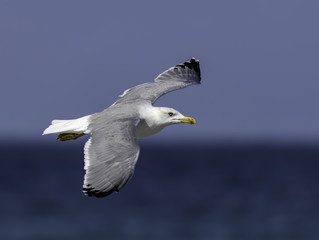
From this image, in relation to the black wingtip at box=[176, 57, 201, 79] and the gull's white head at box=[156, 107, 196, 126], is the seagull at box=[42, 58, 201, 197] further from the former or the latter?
the black wingtip at box=[176, 57, 201, 79]

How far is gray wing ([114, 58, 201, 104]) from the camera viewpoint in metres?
14.9

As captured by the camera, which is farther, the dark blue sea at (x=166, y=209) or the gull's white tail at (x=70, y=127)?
the dark blue sea at (x=166, y=209)

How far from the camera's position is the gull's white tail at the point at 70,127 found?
12781mm

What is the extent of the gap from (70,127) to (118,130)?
4.30 feet

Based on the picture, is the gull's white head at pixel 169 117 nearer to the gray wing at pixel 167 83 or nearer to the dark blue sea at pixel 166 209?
the gray wing at pixel 167 83

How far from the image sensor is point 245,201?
143 feet

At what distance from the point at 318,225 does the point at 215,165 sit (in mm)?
41475

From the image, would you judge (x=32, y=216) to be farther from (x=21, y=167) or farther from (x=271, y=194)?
(x=21, y=167)

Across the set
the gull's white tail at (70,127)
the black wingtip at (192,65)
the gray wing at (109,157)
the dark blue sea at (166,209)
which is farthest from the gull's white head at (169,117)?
the dark blue sea at (166,209)

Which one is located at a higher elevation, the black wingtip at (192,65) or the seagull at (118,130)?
the black wingtip at (192,65)

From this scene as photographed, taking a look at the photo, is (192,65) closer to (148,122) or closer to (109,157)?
(148,122)

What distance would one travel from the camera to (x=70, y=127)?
1307cm

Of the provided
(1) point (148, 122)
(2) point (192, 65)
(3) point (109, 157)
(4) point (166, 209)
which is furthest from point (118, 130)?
(4) point (166, 209)

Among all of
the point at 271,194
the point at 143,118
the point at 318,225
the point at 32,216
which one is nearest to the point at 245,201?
the point at 271,194
